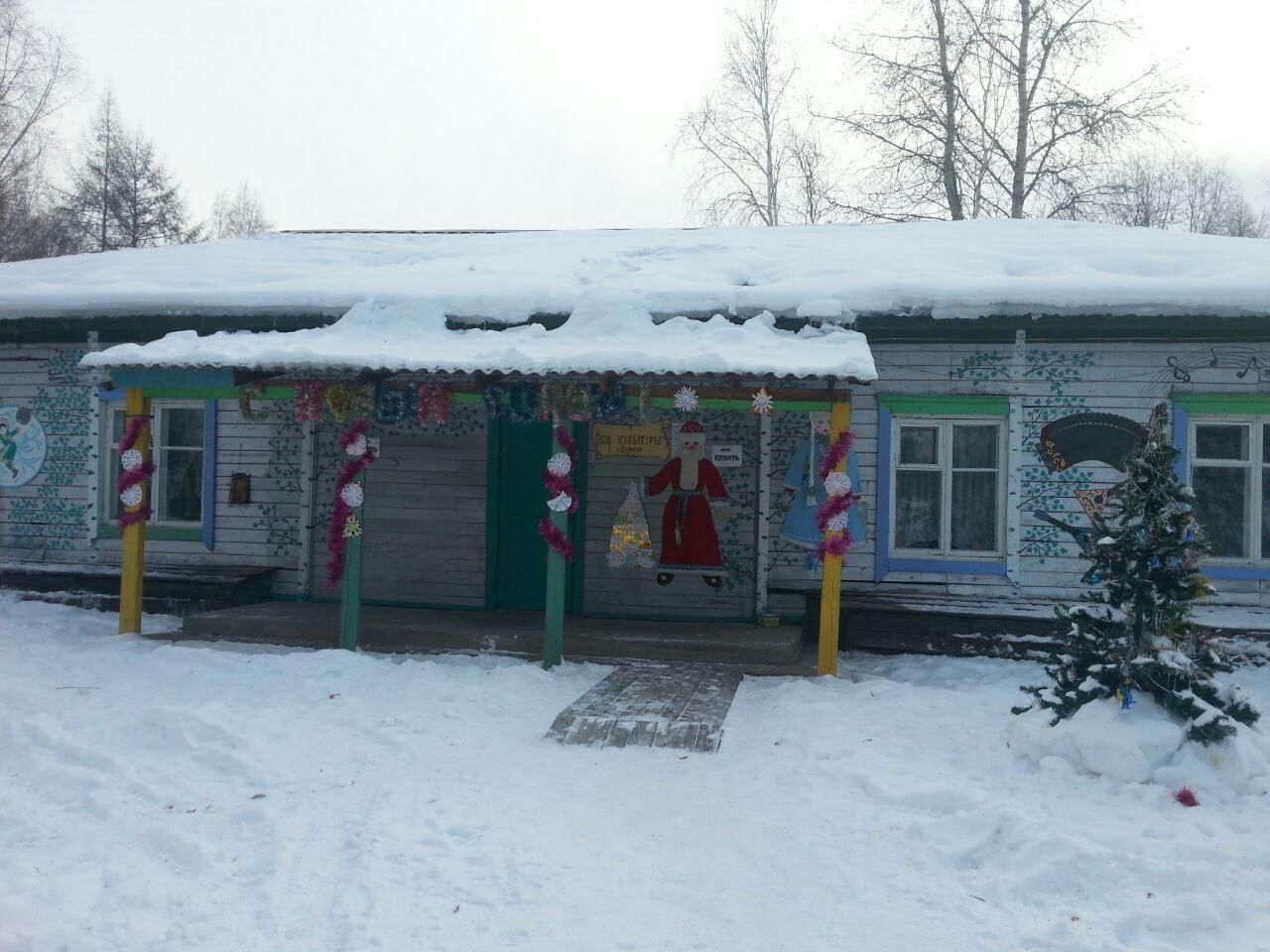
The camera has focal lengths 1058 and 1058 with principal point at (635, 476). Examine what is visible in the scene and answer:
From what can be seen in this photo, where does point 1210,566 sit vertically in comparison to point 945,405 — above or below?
below

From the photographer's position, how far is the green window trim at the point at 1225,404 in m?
8.72

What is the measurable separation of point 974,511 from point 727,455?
7.32 ft

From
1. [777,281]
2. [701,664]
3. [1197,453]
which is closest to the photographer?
[701,664]

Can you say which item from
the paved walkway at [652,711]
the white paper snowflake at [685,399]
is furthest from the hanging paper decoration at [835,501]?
the paved walkway at [652,711]

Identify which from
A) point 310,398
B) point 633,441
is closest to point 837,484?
point 633,441

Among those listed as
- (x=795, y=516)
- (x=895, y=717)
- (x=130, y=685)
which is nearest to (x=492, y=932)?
(x=895, y=717)

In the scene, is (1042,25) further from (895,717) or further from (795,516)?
(895,717)

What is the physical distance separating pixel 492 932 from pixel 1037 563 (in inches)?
259

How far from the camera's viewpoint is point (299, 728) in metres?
6.21

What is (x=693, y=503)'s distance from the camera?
9602mm

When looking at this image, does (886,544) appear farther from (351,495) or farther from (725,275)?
(351,495)

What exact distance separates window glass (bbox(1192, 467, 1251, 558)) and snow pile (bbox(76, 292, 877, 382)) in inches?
133

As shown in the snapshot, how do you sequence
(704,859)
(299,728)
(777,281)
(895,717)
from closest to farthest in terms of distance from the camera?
(704,859)
(299,728)
(895,717)
(777,281)

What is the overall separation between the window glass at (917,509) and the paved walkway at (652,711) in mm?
2381
